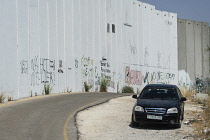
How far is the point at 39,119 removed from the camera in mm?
13617

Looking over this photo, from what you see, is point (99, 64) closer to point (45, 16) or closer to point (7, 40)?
point (45, 16)

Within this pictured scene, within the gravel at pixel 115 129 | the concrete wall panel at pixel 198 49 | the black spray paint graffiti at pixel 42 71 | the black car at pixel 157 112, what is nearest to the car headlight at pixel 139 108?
the black car at pixel 157 112

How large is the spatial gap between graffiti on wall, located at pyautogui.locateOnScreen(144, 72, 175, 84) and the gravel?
813 inches

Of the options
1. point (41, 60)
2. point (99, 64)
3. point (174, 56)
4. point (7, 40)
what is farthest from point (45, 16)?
point (174, 56)

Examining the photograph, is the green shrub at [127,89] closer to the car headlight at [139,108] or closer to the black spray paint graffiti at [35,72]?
the black spray paint graffiti at [35,72]

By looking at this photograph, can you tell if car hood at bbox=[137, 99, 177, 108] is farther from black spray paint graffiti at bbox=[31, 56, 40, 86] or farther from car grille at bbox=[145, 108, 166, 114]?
black spray paint graffiti at bbox=[31, 56, 40, 86]

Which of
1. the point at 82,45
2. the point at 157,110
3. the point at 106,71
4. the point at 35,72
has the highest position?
the point at 82,45

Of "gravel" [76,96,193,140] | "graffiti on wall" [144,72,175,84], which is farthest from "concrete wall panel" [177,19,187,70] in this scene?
"gravel" [76,96,193,140]

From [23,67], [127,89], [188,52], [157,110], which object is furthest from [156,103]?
[188,52]

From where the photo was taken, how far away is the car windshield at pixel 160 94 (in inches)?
544

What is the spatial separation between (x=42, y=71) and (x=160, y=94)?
1057 centimetres

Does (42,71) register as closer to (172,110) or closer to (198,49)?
(172,110)

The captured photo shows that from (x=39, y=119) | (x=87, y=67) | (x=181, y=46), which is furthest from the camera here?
(x=181, y=46)

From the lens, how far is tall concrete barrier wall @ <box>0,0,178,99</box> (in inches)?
790
